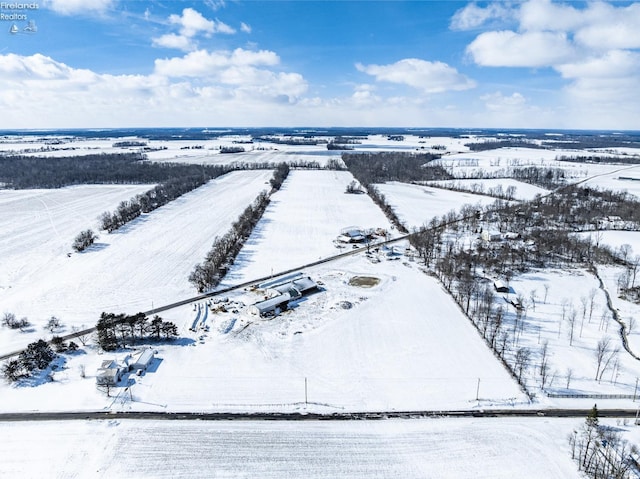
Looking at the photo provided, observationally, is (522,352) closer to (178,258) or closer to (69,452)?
(69,452)

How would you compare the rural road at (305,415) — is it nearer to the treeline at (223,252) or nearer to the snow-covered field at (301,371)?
the snow-covered field at (301,371)

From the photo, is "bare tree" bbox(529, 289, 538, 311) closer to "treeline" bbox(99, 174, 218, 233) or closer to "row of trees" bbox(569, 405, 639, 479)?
"row of trees" bbox(569, 405, 639, 479)

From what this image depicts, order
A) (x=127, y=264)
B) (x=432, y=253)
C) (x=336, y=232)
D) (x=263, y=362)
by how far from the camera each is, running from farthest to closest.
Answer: (x=336, y=232)
(x=432, y=253)
(x=127, y=264)
(x=263, y=362)

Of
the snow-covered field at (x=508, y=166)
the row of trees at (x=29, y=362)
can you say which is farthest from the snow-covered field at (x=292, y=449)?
the snow-covered field at (x=508, y=166)

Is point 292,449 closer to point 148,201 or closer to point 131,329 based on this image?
point 131,329

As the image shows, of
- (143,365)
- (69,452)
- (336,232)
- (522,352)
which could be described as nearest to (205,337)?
(143,365)

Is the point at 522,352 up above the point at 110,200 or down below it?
below

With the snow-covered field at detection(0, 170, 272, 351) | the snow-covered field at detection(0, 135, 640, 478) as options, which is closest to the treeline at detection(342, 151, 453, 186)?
the snow-covered field at detection(0, 170, 272, 351)
